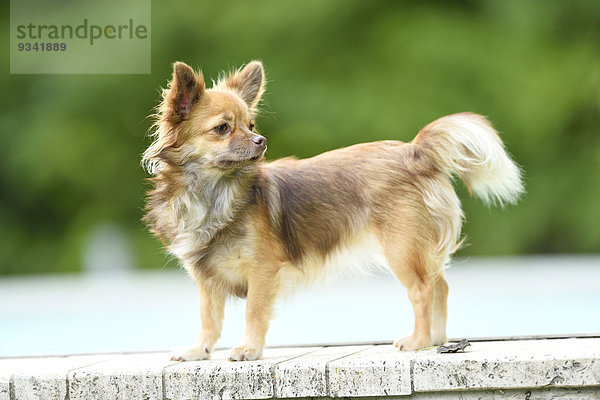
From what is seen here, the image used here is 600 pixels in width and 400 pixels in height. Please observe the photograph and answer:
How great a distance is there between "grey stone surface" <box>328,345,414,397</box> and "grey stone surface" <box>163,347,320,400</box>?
0.76 ft

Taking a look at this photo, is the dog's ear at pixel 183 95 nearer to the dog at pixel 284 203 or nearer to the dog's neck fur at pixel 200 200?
the dog at pixel 284 203

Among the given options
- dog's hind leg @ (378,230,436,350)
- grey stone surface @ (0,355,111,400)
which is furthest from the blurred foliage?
grey stone surface @ (0,355,111,400)


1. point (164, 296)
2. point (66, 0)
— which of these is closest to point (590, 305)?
point (164, 296)

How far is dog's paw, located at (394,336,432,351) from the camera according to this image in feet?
11.1

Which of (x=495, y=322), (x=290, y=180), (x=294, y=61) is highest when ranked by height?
(x=294, y=61)

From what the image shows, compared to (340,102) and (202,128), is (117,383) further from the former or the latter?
(340,102)

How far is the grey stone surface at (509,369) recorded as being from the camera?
8.96 ft

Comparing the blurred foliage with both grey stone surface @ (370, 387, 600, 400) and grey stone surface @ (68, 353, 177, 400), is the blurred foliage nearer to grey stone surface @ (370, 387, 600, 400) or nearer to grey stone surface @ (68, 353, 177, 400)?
grey stone surface @ (68, 353, 177, 400)

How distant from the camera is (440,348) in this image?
313 centimetres

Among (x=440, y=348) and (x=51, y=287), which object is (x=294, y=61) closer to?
(x=51, y=287)

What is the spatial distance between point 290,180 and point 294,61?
23.5 feet

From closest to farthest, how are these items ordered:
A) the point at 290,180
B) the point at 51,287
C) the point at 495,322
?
the point at 290,180 → the point at 495,322 → the point at 51,287

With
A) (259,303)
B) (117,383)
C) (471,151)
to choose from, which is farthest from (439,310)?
(117,383)

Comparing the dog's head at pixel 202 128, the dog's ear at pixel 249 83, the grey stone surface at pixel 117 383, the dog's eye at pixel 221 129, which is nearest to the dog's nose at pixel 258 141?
the dog's head at pixel 202 128
